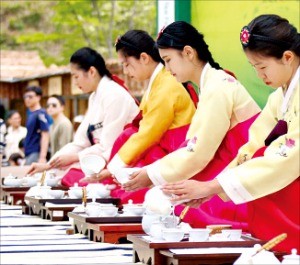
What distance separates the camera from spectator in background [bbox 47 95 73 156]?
1217 centimetres

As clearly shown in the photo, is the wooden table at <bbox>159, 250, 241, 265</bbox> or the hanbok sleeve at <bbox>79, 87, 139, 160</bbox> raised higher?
the hanbok sleeve at <bbox>79, 87, 139, 160</bbox>

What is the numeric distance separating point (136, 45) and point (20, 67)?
1469 cm

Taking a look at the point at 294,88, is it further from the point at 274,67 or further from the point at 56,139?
the point at 56,139

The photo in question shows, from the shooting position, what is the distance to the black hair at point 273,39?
4156mm

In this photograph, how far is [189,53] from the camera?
529cm

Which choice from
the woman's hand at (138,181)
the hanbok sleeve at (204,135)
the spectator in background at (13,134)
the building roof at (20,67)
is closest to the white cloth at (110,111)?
the woman's hand at (138,181)

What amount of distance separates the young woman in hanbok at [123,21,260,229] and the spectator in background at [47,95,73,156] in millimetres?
6821

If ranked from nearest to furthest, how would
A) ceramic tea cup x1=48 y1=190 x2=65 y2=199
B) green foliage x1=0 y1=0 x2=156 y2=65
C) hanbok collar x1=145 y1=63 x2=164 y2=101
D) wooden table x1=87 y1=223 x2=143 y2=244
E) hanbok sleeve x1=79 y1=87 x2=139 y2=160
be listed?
wooden table x1=87 y1=223 x2=143 y2=244, hanbok collar x1=145 y1=63 x2=164 y2=101, ceramic tea cup x1=48 y1=190 x2=65 y2=199, hanbok sleeve x1=79 y1=87 x2=139 y2=160, green foliage x1=0 y1=0 x2=156 y2=65

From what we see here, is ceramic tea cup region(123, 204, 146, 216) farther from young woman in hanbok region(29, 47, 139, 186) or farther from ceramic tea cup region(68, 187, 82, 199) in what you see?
young woman in hanbok region(29, 47, 139, 186)

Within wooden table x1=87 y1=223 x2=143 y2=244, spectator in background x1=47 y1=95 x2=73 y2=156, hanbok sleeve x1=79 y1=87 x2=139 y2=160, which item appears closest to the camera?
wooden table x1=87 y1=223 x2=143 y2=244

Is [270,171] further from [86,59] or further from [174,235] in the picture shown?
[86,59]

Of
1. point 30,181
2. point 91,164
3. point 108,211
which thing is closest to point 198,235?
point 108,211

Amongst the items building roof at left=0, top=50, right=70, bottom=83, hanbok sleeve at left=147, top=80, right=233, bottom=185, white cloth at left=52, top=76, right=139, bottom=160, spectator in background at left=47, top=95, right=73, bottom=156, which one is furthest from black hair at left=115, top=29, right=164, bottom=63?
building roof at left=0, top=50, right=70, bottom=83

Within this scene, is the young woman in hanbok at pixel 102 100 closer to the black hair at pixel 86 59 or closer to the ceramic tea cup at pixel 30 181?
the black hair at pixel 86 59
